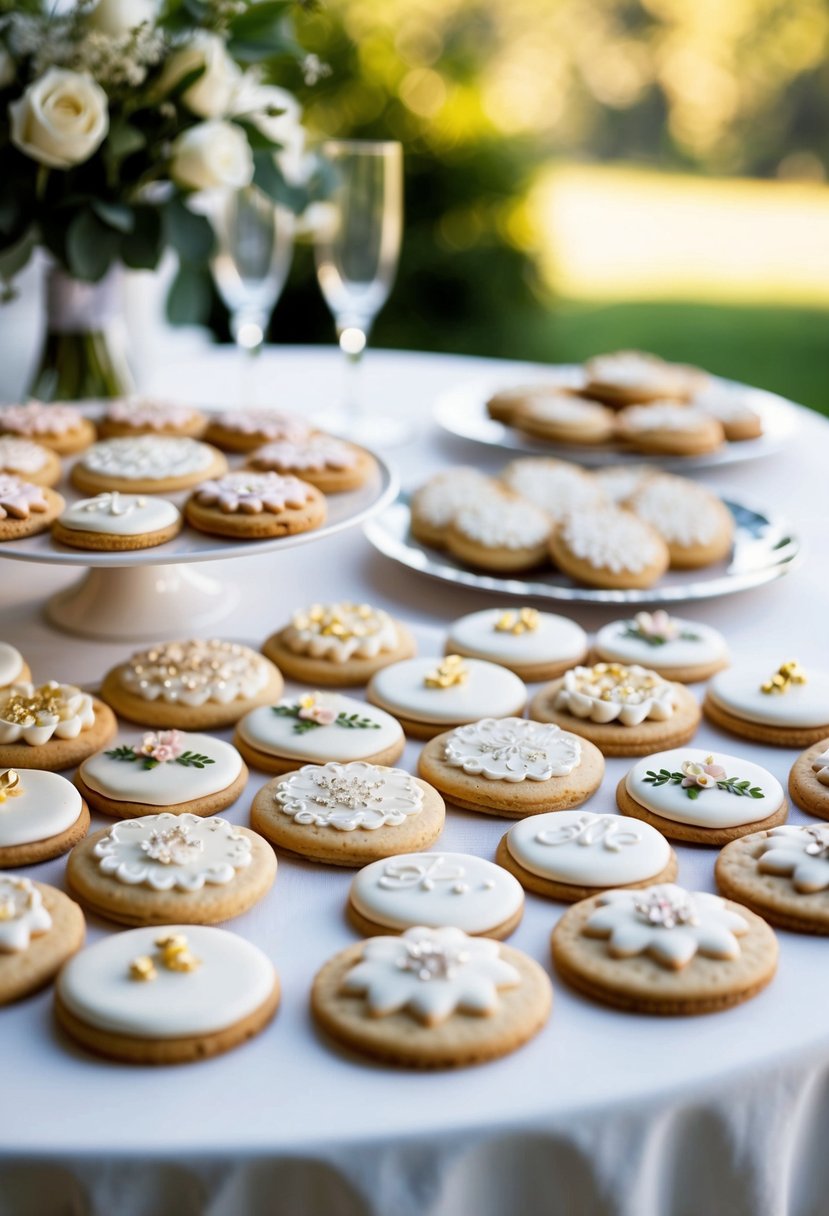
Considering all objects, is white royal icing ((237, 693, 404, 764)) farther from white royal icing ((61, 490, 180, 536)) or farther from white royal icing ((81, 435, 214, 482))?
white royal icing ((81, 435, 214, 482))

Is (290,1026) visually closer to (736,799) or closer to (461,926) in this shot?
(461,926)

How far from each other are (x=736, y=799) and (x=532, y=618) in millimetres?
434

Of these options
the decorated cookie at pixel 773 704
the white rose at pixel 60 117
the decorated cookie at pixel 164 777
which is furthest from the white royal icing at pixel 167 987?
the white rose at pixel 60 117

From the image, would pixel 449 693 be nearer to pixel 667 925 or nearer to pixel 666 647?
pixel 666 647

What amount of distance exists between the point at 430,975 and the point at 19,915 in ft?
1.06

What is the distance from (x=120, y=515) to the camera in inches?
52.4

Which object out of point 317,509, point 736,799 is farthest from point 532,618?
point 736,799

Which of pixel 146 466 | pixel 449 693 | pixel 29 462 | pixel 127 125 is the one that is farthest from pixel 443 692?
pixel 127 125

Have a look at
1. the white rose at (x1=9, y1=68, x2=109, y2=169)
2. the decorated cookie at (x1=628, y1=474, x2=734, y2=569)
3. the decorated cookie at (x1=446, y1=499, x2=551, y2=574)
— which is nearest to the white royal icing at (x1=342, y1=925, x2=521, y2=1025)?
the decorated cookie at (x1=446, y1=499, x2=551, y2=574)

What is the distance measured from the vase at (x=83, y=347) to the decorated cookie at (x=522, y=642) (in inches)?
34.3

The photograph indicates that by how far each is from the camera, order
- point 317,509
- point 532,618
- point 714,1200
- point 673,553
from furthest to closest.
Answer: point 673,553 < point 532,618 < point 317,509 < point 714,1200

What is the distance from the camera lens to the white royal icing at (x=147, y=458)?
148cm

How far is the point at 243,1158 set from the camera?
2.55 ft

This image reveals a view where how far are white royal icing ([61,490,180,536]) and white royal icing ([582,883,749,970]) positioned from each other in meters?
0.63
